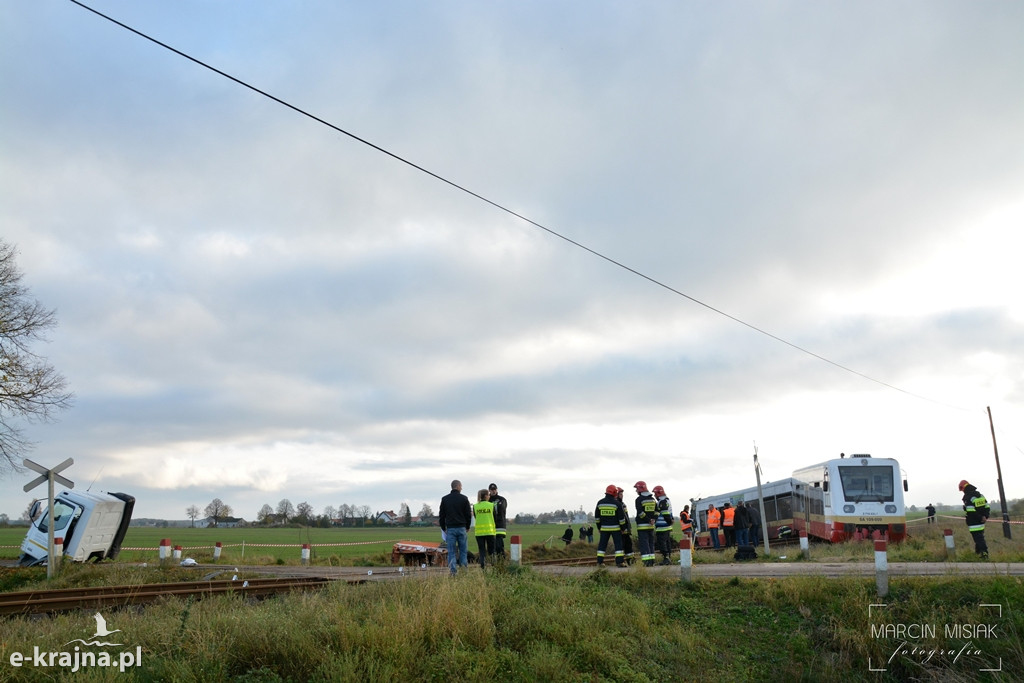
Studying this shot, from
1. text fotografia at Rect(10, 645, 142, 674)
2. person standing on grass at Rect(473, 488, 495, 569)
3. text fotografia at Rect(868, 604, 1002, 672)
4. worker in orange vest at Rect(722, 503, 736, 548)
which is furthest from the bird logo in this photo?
worker in orange vest at Rect(722, 503, 736, 548)

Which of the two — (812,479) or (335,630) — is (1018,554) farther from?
(335,630)

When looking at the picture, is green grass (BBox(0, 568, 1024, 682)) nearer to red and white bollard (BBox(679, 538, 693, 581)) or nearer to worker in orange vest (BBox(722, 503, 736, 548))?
red and white bollard (BBox(679, 538, 693, 581))

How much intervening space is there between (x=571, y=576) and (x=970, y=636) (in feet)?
20.2

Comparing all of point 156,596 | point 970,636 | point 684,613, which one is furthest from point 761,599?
point 156,596

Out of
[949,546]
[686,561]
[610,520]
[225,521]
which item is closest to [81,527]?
[610,520]

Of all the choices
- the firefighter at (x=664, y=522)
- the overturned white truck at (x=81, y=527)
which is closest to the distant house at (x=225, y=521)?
the overturned white truck at (x=81, y=527)

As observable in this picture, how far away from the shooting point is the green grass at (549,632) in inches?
296

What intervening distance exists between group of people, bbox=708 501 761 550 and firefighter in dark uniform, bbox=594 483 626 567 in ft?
16.7

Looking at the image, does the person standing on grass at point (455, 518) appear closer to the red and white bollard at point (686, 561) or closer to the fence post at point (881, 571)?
the red and white bollard at point (686, 561)

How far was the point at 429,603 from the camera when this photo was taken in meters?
9.16

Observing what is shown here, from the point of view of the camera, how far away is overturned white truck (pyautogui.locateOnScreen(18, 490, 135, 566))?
926 inches

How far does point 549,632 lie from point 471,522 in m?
4.87

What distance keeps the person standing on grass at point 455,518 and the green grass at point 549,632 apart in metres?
1.48

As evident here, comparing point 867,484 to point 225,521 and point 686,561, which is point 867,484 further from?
point 225,521
